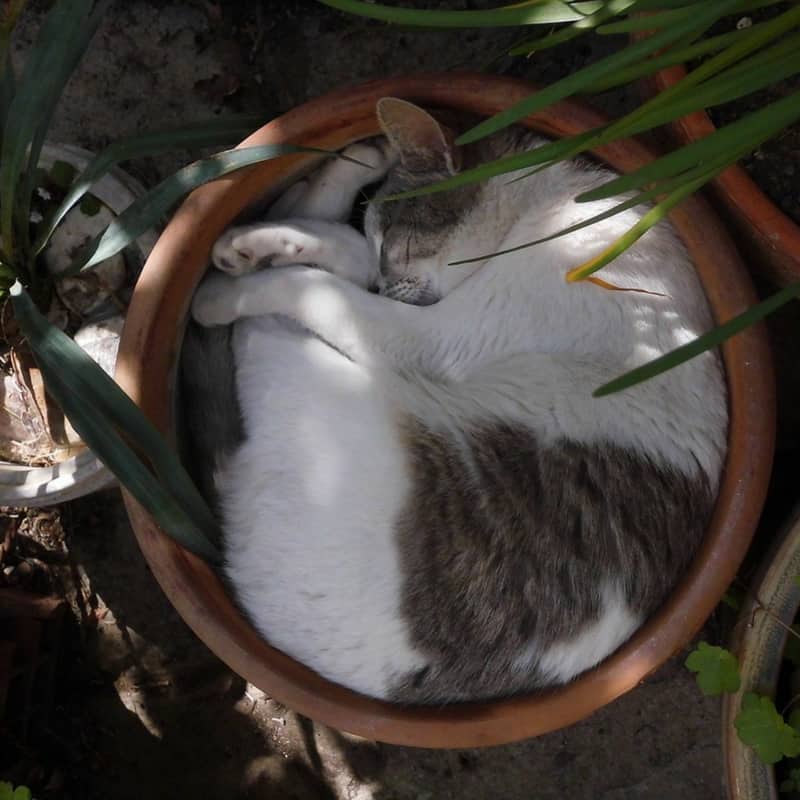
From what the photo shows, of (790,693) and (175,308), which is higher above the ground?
(175,308)

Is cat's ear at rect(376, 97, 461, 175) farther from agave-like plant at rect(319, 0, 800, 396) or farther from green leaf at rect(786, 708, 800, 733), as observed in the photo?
green leaf at rect(786, 708, 800, 733)

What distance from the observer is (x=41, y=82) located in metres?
1.47

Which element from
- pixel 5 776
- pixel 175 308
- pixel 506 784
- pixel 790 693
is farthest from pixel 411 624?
pixel 5 776

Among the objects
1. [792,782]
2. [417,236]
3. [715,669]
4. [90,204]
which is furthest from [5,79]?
[792,782]

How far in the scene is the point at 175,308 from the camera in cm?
158

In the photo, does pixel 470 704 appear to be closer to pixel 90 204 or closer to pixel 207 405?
pixel 207 405

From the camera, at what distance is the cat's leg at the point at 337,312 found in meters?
1.61

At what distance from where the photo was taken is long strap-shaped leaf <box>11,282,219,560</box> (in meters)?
1.42

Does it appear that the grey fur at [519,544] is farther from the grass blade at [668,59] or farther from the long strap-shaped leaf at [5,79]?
the long strap-shaped leaf at [5,79]

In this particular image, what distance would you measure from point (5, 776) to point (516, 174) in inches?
71.3

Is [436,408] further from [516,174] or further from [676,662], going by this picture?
[676,662]

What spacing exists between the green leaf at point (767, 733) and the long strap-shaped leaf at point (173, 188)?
1269 mm

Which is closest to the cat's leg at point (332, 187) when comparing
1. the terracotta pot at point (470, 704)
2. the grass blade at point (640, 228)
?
the terracotta pot at point (470, 704)

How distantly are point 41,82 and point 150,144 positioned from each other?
20cm
